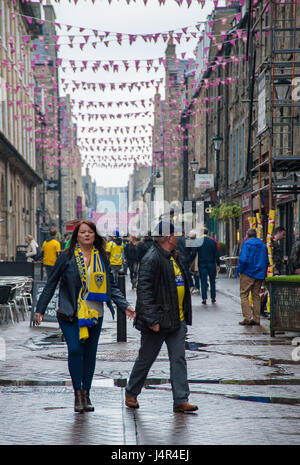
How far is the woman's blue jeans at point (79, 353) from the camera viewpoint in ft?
21.0

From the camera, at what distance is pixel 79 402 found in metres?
6.38

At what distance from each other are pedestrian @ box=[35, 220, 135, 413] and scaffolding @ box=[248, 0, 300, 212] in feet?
24.8

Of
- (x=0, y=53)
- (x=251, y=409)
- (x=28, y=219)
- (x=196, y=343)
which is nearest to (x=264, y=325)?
(x=196, y=343)

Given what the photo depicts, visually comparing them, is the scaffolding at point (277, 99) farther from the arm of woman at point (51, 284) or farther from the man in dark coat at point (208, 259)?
the arm of woman at point (51, 284)

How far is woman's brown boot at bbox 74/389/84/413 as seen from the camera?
6352 mm

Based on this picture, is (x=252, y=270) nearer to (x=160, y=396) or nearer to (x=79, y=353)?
(x=160, y=396)

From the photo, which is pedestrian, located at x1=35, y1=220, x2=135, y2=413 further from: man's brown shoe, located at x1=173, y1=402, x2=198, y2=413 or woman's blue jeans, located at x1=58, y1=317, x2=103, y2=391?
man's brown shoe, located at x1=173, y1=402, x2=198, y2=413

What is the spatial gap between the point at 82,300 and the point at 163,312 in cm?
Answer: 70

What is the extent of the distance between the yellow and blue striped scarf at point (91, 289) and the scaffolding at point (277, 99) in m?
7.58

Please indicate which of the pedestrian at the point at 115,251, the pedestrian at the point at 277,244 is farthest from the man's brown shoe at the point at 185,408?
the pedestrian at the point at 115,251

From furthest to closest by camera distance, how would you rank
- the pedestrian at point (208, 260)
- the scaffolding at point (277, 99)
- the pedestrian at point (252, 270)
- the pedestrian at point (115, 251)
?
the pedestrian at point (115, 251)
the pedestrian at point (208, 260)
the scaffolding at point (277, 99)
the pedestrian at point (252, 270)

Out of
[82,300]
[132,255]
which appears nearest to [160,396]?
[82,300]

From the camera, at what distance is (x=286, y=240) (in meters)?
22.5

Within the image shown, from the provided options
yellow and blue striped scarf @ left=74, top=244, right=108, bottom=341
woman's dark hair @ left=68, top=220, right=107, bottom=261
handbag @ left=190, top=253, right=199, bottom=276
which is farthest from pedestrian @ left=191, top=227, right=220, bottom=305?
yellow and blue striped scarf @ left=74, top=244, right=108, bottom=341
